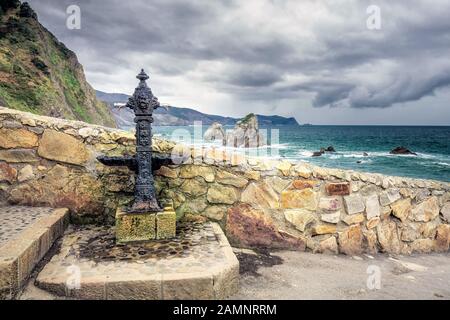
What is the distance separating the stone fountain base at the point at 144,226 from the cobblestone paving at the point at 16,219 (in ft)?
2.94

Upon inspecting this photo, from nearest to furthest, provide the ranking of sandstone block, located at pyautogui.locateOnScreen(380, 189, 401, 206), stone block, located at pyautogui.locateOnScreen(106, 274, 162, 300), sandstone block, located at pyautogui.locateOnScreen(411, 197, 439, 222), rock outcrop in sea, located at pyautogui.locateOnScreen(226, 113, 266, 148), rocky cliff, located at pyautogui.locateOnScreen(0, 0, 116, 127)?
1. stone block, located at pyautogui.locateOnScreen(106, 274, 162, 300)
2. sandstone block, located at pyautogui.locateOnScreen(380, 189, 401, 206)
3. sandstone block, located at pyautogui.locateOnScreen(411, 197, 439, 222)
4. rocky cliff, located at pyautogui.locateOnScreen(0, 0, 116, 127)
5. rock outcrop in sea, located at pyautogui.locateOnScreen(226, 113, 266, 148)

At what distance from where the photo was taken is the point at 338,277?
11.5ft

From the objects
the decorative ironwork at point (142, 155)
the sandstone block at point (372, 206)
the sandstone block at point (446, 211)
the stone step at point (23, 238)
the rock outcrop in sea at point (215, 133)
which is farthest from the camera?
the rock outcrop in sea at point (215, 133)

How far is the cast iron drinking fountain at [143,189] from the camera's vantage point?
344cm

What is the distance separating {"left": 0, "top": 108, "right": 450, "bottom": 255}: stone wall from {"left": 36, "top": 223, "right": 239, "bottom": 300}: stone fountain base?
64 centimetres

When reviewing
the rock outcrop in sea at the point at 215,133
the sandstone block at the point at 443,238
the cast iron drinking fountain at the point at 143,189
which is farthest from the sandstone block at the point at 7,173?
the rock outcrop in sea at the point at 215,133

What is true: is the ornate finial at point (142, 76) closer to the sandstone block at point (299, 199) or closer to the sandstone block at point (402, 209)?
the sandstone block at point (299, 199)

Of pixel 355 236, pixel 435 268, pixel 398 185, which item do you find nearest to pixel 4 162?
pixel 355 236

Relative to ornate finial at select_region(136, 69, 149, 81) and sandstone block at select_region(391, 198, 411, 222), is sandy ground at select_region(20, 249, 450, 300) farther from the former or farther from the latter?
ornate finial at select_region(136, 69, 149, 81)

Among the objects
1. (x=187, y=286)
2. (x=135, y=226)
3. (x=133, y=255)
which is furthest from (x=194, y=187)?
(x=187, y=286)

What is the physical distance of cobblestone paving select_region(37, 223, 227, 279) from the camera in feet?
9.08

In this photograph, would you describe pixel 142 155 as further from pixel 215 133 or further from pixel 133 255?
pixel 215 133

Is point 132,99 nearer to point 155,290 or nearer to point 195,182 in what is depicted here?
point 195,182

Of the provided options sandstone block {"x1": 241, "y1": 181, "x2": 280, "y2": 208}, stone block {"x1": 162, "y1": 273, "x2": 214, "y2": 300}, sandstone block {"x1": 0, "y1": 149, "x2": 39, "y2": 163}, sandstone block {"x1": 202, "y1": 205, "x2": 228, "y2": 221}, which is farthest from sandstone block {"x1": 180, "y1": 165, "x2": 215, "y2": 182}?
sandstone block {"x1": 0, "y1": 149, "x2": 39, "y2": 163}
